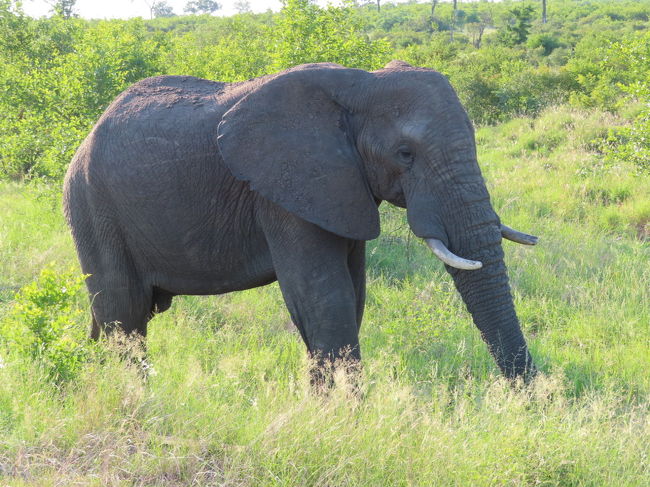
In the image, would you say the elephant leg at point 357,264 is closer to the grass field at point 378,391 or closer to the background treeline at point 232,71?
the grass field at point 378,391

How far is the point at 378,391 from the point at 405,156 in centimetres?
125

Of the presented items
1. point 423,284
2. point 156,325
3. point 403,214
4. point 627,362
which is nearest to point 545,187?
point 403,214

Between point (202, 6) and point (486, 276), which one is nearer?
point (486, 276)

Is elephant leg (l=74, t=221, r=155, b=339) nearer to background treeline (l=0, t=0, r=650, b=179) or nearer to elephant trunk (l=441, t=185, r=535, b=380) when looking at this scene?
elephant trunk (l=441, t=185, r=535, b=380)

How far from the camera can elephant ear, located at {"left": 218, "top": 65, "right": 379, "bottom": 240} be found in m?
3.80

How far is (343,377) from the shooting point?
11.6 ft

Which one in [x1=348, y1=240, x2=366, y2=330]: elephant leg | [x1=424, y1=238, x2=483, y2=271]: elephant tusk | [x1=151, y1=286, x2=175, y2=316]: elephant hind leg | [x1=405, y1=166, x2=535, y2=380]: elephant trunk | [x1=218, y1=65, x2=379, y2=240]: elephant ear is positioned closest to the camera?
[x1=424, y1=238, x2=483, y2=271]: elephant tusk

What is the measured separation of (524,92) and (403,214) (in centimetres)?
1112

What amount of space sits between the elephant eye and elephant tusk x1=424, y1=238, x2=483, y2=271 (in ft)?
1.40

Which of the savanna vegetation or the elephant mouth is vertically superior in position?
the elephant mouth

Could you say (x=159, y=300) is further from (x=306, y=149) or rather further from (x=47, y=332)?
(x=306, y=149)

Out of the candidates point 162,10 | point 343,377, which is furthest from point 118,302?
point 162,10

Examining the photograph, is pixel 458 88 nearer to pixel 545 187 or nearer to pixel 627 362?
pixel 545 187

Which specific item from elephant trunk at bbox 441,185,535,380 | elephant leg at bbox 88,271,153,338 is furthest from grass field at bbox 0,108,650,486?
elephant leg at bbox 88,271,153,338
